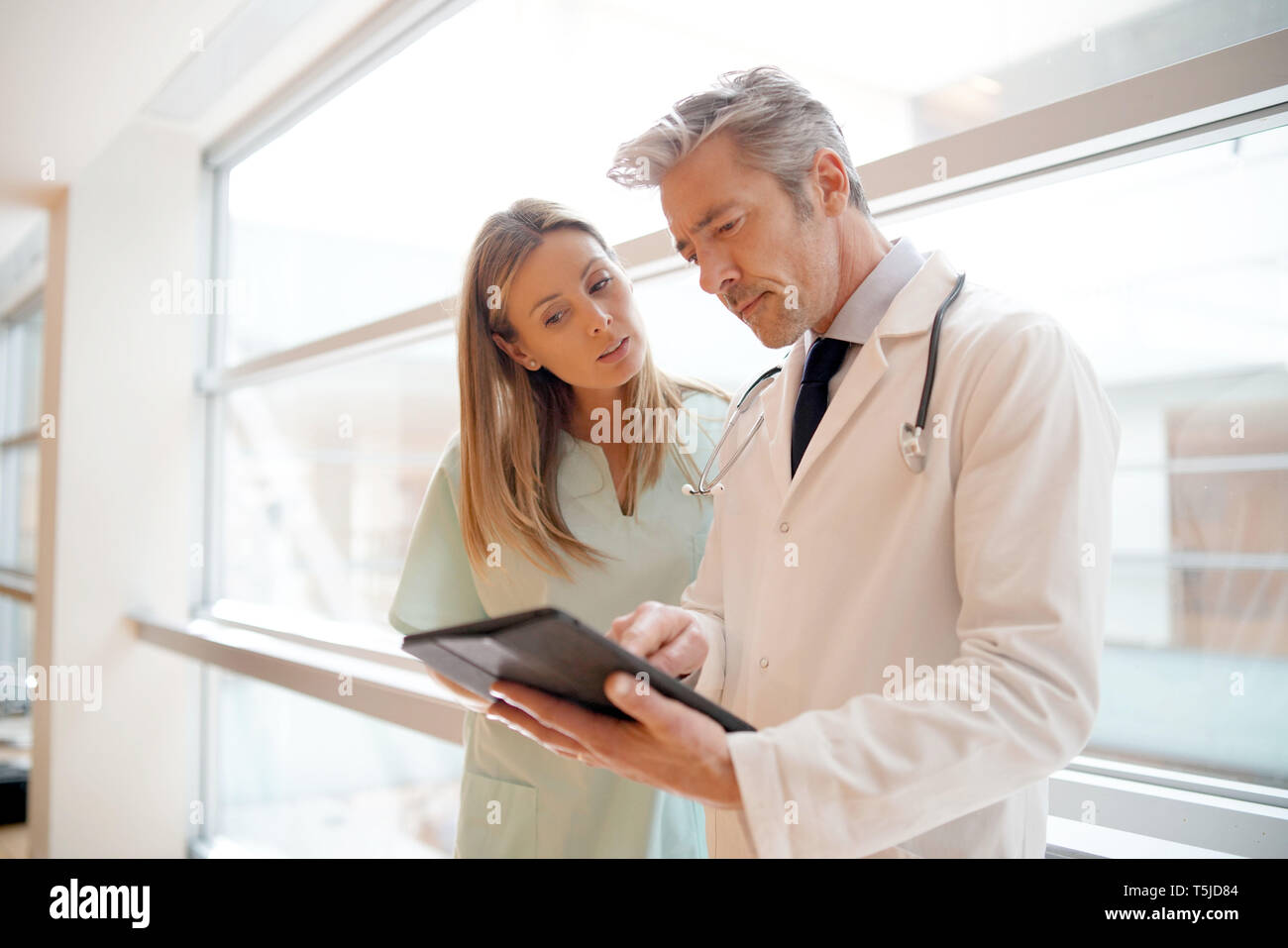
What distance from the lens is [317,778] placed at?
3889mm

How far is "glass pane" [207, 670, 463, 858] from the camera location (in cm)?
370

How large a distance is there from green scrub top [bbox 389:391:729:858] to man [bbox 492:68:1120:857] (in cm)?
25

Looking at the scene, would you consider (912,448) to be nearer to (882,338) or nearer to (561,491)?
(882,338)

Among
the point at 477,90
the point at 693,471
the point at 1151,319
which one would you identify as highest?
the point at 477,90

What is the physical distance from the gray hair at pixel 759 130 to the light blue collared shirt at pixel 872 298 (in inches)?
3.3

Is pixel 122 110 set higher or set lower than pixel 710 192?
higher

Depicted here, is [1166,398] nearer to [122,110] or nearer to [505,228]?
[505,228]

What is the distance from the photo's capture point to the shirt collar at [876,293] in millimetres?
1187

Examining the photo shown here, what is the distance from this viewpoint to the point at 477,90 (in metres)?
2.75

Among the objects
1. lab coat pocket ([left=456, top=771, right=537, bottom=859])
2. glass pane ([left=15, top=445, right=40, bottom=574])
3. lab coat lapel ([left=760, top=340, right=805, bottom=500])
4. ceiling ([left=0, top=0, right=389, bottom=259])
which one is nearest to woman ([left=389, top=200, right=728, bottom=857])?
lab coat pocket ([left=456, top=771, right=537, bottom=859])

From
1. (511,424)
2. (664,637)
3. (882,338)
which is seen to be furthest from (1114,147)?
(511,424)

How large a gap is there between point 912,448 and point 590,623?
0.77 meters
